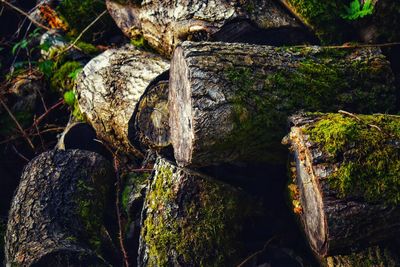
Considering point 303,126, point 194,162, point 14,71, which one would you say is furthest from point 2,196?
point 303,126

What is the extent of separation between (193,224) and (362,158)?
123 centimetres

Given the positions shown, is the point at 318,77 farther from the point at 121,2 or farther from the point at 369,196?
the point at 121,2

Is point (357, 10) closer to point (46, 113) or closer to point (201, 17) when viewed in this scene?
point (201, 17)

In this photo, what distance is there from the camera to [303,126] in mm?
2658

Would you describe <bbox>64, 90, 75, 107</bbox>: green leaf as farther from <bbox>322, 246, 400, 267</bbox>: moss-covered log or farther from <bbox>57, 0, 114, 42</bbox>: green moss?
<bbox>322, 246, 400, 267</bbox>: moss-covered log

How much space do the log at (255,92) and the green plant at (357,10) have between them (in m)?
0.28

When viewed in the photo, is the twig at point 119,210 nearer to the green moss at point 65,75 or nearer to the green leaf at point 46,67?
the green moss at point 65,75

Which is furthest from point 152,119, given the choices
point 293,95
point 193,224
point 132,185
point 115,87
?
point 293,95

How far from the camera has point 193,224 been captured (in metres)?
3.03

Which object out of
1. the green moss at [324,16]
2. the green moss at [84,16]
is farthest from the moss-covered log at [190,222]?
the green moss at [84,16]

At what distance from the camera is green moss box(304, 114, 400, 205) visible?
7.95 feet

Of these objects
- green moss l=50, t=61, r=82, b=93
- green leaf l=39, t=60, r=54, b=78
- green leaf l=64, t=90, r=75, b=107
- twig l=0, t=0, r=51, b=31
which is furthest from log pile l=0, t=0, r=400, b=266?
twig l=0, t=0, r=51, b=31

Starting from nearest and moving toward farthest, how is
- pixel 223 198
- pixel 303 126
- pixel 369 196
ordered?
pixel 369 196, pixel 303 126, pixel 223 198

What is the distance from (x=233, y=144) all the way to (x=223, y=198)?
48 cm
